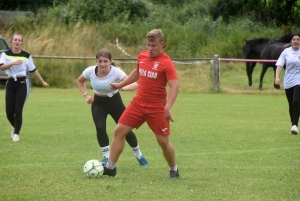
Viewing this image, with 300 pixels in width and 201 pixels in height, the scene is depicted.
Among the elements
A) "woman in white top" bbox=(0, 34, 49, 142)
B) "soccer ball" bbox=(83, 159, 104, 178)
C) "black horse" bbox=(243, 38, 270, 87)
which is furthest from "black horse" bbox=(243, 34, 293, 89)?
"soccer ball" bbox=(83, 159, 104, 178)

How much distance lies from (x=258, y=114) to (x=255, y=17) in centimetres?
2126

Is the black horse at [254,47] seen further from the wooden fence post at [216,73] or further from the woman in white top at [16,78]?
the woman in white top at [16,78]

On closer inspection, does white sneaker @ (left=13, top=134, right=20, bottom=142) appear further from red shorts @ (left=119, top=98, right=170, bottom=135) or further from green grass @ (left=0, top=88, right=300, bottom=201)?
red shorts @ (left=119, top=98, right=170, bottom=135)

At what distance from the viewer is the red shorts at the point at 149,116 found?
8562mm

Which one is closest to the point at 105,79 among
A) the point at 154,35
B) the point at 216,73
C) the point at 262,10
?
the point at 154,35

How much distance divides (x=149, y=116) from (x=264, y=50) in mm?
19296

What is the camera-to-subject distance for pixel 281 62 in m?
13.6

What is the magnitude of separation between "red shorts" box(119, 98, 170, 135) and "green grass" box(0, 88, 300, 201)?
2.18ft

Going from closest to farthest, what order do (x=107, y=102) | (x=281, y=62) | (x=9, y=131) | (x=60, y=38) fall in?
(x=107, y=102)
(x=281, y=62)
(x=9, y=131)
(x=60, y=38)

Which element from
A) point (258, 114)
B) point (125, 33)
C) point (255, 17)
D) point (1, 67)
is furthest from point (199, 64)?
point (1, 67)

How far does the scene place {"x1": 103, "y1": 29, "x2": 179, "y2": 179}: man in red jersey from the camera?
8359 mm

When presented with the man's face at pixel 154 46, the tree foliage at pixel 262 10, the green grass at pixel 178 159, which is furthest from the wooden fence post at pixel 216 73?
the man's face at pixel 154 46

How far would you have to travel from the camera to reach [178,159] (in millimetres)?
10602

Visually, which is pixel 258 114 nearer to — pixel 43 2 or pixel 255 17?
pixel 255 17
